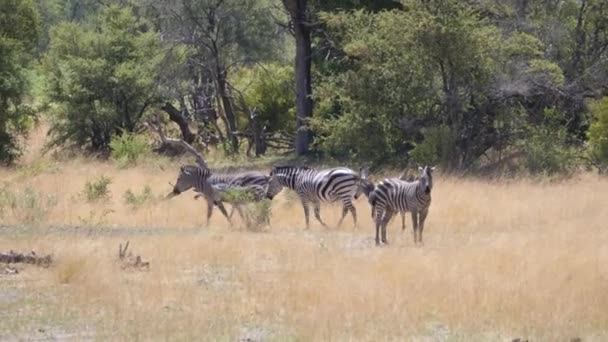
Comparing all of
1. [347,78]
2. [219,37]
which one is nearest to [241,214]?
[347,78]

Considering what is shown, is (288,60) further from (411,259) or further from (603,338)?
(603,338)

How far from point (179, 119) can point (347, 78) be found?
1111 cm

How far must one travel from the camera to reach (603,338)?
1144 cm

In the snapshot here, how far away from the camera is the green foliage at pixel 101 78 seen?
38000 mm

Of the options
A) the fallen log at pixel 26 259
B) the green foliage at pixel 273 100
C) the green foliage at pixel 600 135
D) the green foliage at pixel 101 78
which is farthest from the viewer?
the green foliage at pixel 273 100

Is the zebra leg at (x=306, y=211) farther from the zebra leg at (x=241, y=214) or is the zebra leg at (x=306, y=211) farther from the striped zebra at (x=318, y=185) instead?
the zebra leg at (x=241, y=214)

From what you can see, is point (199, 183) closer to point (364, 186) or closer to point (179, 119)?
point (364, 186)

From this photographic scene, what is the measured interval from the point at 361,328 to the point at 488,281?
307 centimetres

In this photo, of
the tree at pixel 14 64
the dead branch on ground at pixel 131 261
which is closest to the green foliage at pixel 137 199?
the dead branch on ground at pixel 131 261

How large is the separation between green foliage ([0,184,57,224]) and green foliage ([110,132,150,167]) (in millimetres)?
11622

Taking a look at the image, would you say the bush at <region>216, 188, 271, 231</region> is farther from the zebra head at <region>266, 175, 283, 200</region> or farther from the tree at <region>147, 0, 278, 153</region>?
the tree at <region>147, 0, 278, 153</region>

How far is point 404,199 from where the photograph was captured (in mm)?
18000

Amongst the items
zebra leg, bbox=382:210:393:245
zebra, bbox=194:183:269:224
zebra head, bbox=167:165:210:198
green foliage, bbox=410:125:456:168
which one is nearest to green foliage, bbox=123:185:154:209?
zebra head, bbox=167:165:210:198

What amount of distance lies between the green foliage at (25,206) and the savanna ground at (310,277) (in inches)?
1.9
